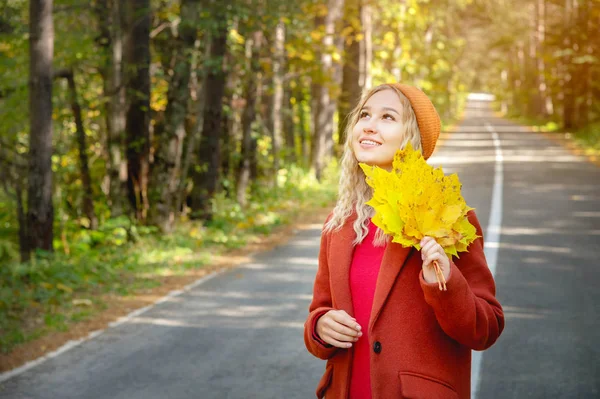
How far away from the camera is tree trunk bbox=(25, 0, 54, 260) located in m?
10.4

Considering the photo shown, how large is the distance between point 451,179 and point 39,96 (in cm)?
903

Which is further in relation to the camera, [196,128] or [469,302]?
[196,128]

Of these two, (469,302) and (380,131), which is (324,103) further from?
(469,302)

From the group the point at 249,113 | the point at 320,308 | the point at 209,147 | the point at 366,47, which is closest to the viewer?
the point at 320,308

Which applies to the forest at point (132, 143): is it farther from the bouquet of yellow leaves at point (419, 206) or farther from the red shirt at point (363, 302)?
the bouquet of yellow leaves at point (419, 206)

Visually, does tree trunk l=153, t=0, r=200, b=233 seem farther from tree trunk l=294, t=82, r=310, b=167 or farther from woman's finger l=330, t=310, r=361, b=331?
tree trunk l=294, t=82, r=310, b=167

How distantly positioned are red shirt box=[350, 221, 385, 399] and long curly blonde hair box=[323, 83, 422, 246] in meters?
0.05

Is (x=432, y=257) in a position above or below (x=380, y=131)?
below

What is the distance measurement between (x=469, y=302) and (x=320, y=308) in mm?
550

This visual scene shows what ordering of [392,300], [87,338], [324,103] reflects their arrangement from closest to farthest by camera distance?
[392,300], [87,338], [324,103]

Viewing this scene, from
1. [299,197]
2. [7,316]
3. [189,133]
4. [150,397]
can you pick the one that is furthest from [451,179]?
[299,197]

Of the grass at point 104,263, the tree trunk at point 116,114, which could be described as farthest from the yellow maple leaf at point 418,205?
the tree trunk at point 116,114

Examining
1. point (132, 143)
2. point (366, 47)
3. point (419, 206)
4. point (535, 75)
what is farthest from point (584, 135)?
point (419, 206)

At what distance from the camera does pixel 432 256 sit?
229 cm
